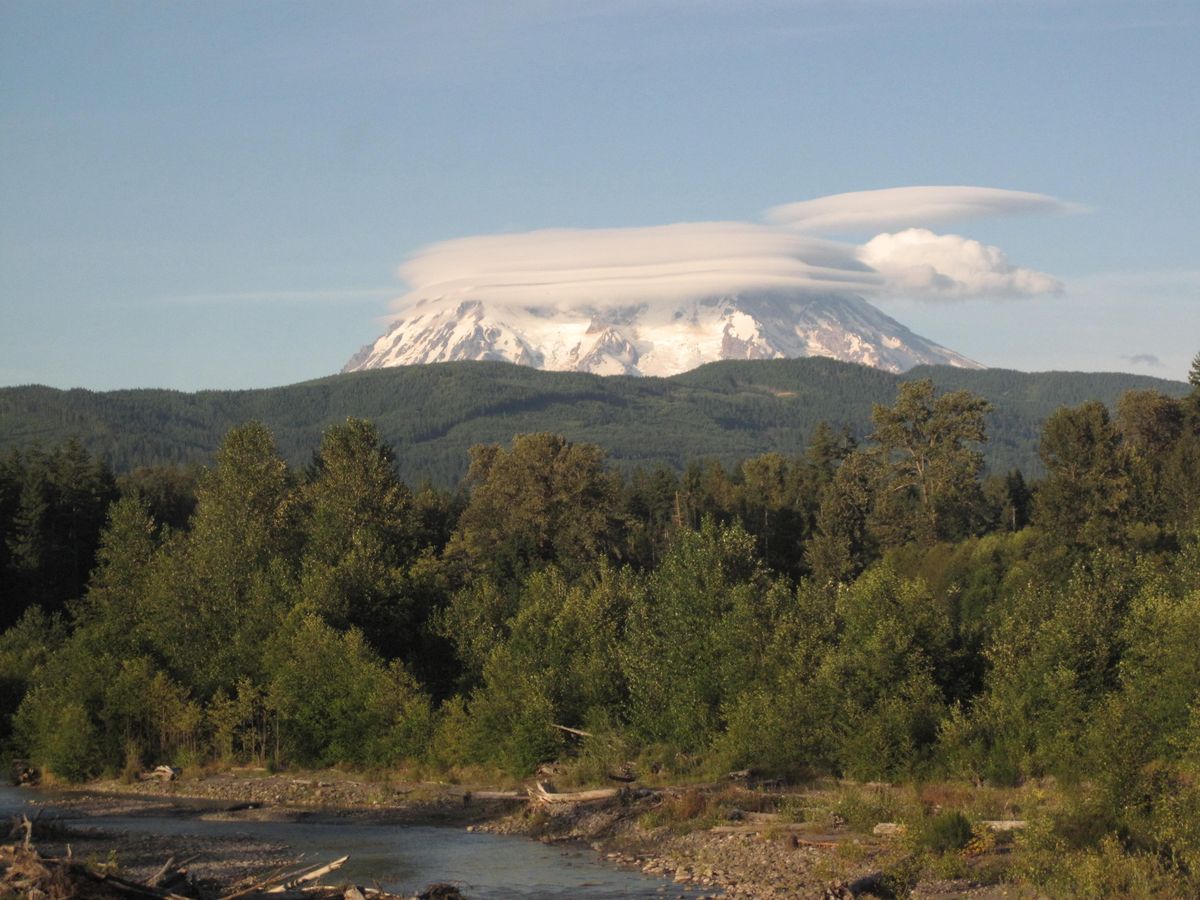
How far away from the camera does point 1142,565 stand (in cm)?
6412

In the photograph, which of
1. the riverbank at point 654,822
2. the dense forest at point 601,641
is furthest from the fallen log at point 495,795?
the dense forest at point 601,641

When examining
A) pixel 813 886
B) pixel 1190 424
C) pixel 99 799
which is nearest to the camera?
pixel 813 886

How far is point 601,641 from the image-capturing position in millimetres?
68375

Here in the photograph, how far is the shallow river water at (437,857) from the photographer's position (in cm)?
4112

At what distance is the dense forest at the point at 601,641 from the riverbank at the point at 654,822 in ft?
9.95

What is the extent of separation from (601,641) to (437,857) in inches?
891

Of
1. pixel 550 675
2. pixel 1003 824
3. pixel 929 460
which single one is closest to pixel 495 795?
pixel 550 675

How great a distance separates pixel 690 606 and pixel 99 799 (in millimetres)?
27023

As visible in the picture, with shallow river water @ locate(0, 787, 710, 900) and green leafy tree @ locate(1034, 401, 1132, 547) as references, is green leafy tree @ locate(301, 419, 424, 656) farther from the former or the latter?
green leafy tree @ locate(1034, 401, 1132, 547)

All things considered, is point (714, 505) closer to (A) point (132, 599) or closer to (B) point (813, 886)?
(A) point (132, 599)

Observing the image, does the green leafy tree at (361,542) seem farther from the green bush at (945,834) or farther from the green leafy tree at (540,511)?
the green bush at (945,834)

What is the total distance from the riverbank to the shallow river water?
1123mm

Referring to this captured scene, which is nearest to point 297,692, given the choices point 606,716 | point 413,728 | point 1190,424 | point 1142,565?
point 413,728

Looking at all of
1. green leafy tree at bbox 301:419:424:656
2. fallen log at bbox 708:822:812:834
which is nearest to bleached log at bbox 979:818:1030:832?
fallen log at bbox 708:822:812:834
